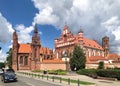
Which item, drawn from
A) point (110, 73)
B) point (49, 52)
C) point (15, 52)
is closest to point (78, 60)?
point (110, 73)

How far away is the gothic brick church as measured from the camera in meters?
84.0

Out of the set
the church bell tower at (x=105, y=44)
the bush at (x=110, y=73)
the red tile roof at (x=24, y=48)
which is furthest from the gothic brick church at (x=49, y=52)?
the bush at (x=110, y=73)

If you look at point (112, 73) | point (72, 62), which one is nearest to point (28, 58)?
point (72, 62)

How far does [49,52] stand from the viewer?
10706 centimetres

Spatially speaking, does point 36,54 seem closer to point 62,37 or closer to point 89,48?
point 62,37

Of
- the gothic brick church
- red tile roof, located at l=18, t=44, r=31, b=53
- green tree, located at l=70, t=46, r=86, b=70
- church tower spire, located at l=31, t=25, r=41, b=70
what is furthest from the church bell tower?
green tree, located at l=70, t=46, r=86, b=70

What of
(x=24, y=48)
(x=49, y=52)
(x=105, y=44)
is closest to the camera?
(x=24, y=48)

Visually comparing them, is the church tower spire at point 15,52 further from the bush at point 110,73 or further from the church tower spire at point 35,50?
the bush at point 110,73

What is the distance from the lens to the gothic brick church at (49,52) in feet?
276

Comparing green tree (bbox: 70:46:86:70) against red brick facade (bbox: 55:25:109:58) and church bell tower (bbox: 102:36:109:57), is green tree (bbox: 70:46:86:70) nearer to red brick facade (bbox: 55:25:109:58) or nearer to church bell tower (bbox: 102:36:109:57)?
red brick facade (bbox: 55:25:109:58)

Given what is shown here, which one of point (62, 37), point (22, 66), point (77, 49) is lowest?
point (22, 66)

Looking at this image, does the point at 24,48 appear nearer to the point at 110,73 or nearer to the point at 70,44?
the point at 70,44

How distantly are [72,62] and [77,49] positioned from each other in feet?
14.6

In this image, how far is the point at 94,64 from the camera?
81.1 m
